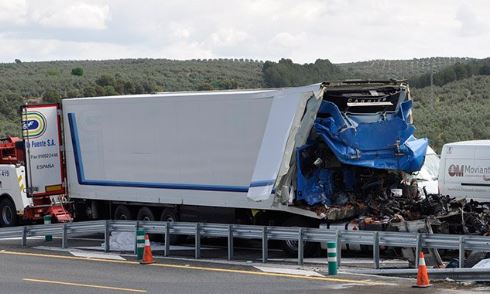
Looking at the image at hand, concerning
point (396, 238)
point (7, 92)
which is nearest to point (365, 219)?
point (396, 238)

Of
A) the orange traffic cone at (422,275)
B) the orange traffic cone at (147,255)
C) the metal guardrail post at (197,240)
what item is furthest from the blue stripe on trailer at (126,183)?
the orange traffic cone at (422,275)

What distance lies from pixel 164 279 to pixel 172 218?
6.06 metres

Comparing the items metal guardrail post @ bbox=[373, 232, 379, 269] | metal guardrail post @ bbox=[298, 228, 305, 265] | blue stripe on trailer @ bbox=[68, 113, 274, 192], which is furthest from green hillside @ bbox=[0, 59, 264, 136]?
metal guardrail post @ bbox=[373, 232, 379, 269]

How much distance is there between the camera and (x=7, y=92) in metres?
73.6

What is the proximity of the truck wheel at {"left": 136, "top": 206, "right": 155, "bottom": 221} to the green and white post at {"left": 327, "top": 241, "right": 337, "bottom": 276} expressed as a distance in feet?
25.2

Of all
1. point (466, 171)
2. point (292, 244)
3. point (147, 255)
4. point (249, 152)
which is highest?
point (249, 152)

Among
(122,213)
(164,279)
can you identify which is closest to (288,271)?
(164,279)

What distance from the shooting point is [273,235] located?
1941cm

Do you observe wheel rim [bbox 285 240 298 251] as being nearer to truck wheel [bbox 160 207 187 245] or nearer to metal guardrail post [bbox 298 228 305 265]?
metal guardrail post [bbox 298 228 305 265]

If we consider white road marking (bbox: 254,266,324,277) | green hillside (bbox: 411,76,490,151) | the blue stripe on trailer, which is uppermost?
green hillside (bbox: 411,76,490,151)

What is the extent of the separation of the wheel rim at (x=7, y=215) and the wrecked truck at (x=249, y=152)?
122 inches

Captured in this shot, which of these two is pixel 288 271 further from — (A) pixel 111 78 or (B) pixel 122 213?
(A) pixel 111 78

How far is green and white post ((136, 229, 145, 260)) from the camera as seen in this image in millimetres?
20297

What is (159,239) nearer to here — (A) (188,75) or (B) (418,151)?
(B) (418,151)
